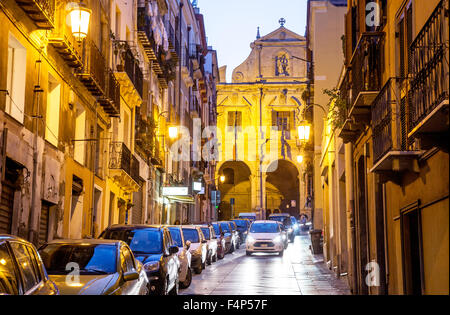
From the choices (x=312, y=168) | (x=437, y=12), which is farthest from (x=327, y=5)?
(x=437, y=12)

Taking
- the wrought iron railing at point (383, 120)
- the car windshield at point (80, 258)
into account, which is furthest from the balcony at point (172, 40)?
the car windshield at point (80, 258)

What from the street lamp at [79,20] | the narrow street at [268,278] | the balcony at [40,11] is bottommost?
the narrow street at [268,278]

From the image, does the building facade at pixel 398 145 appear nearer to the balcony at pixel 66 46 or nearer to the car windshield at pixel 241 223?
the balcony at pixel 66 46

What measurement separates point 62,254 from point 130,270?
109 cm

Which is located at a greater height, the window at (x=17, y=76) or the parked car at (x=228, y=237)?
the window at (x=17, y=76)

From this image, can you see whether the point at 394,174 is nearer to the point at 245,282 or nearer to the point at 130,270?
the point at 130,270

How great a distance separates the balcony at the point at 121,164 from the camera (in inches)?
988

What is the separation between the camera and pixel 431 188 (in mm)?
10586

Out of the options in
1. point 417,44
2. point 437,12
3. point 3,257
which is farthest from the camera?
point 417,44

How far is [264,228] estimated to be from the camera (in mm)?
35562

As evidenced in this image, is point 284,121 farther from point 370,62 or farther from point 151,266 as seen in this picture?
point 151,266

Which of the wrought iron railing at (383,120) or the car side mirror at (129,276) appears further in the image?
the wrought iron railing at (383,120)

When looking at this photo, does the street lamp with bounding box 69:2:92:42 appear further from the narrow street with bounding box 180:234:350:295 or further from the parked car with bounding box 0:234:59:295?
the parked car with bounding box 0:234:59:295

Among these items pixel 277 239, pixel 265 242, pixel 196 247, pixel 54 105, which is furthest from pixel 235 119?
pixel 54 105
